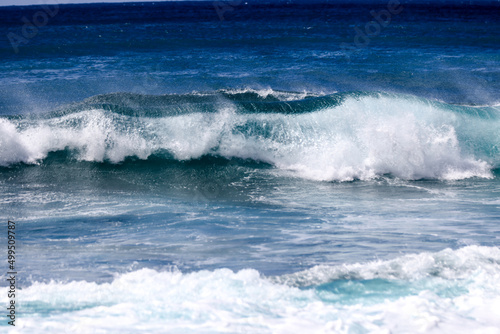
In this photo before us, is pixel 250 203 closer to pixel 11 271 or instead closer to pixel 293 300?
pixel 293 300

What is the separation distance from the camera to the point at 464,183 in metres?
7.13

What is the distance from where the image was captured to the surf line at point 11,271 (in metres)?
3.44

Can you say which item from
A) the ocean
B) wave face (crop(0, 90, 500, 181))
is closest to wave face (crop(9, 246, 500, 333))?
the ocean

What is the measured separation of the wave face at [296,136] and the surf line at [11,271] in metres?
2.78

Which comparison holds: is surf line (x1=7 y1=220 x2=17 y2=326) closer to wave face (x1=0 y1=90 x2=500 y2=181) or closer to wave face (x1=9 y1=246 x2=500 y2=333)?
wave face (x1=9 y1=246 x2=500 y2=333)

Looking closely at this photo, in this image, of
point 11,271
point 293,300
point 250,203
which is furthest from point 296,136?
point 11,271

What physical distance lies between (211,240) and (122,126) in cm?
404

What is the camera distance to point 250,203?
6.28 meters

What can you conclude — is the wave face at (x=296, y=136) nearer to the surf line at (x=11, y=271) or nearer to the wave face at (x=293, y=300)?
the surf line at (x=11, y=271)

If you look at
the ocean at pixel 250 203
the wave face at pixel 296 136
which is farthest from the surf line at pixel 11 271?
the wave face at pixel 296 136

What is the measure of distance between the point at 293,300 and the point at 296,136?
4838 mm

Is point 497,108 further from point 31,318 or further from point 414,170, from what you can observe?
point 31,318

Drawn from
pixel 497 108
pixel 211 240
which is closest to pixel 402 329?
pixel 211 240

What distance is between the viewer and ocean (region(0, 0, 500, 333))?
3.43 meters
